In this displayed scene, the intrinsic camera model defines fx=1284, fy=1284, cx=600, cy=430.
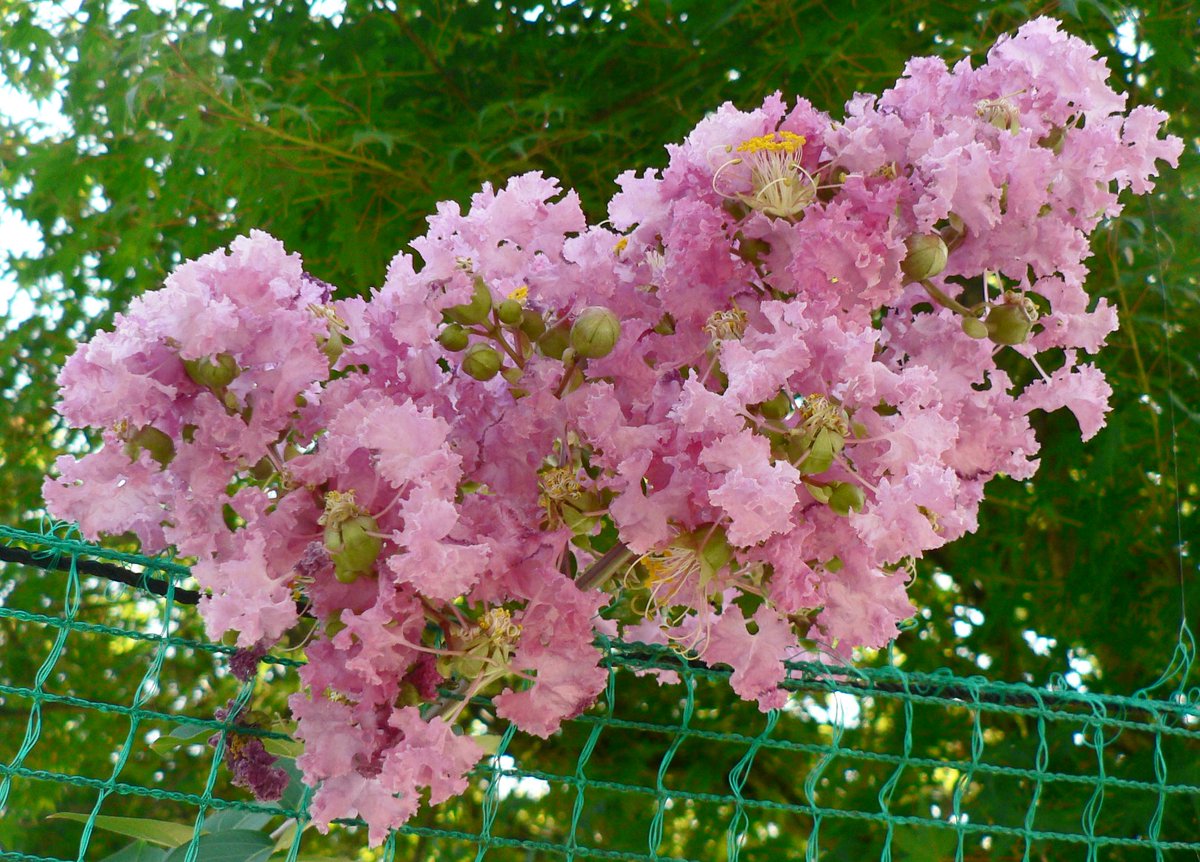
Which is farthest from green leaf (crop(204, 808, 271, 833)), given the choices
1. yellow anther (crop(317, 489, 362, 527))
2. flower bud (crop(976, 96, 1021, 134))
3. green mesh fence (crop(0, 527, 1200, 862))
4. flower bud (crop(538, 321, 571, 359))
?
flower bud (crop(976, 96, 1021, 134))

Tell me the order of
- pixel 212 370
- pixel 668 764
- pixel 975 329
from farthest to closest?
pixel 668 764, pixel 975 329, pixel 212 370

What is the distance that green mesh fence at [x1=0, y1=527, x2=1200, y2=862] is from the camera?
808 mm

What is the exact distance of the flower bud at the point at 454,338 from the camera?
0.71 m

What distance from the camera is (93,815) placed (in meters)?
0.70

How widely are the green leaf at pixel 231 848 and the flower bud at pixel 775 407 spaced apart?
410 millimetres

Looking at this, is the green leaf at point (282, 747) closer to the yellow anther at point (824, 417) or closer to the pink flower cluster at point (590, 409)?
the pink flower cluster at point (590, 409)

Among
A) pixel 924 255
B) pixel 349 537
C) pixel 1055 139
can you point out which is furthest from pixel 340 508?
pixel 1055 139

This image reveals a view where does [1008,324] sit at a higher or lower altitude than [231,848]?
A: higher

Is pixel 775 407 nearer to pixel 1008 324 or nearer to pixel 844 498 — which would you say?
pixel 844 498

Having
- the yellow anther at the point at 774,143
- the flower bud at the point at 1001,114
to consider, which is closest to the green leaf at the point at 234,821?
the yellow anther at the point at 774,143

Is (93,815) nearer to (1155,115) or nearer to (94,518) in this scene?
(94,518)

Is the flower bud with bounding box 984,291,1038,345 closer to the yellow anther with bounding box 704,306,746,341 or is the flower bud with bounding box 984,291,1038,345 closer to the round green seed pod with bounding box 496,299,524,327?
the yellow anther with bounding box 704,306,746,341

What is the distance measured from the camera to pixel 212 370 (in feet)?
2.16

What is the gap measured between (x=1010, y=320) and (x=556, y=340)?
0.91 ft
